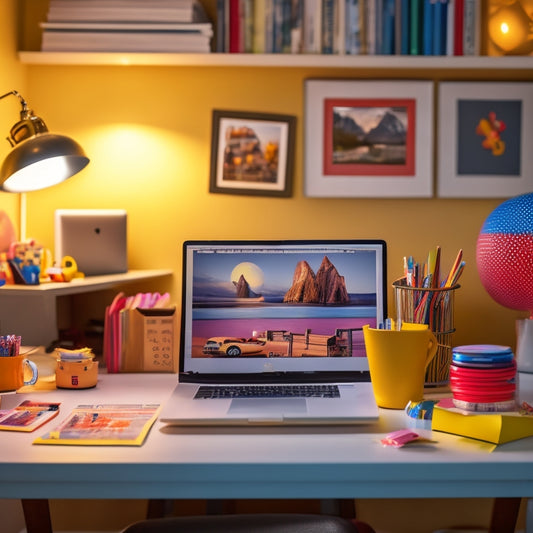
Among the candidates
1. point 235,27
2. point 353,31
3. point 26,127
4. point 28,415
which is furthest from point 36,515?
point 353,31

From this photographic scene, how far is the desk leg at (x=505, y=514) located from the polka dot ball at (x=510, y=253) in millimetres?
472

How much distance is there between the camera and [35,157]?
1664 mm

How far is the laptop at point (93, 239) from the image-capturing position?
6.82ft

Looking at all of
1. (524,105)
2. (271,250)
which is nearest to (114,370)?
(271,250)

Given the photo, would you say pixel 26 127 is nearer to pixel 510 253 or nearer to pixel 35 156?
pixel 35 156

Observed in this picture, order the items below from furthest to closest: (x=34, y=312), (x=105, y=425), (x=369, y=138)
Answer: (x=369, y=138)
(x=34, y=312)
(x=105, y=425)

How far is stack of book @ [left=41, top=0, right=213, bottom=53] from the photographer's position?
2.01 meters

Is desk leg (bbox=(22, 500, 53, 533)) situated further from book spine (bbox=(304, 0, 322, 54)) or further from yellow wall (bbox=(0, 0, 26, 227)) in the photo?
book spine (bbox=(304, 0, 322, 54))

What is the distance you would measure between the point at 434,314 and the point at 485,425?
47 centimetres

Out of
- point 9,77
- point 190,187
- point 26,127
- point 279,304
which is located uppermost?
point 9,77

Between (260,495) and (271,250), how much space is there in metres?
0.66

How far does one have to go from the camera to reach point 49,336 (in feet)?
6.27

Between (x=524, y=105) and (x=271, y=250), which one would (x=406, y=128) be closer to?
(x=524, y=105)

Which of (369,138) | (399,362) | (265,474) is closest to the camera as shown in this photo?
(265,474)
